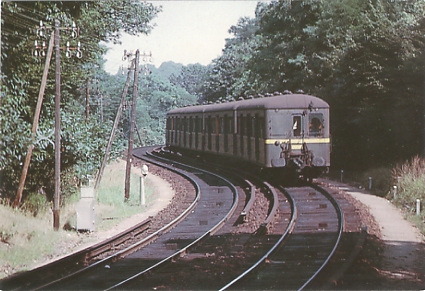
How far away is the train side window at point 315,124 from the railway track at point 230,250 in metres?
1.93

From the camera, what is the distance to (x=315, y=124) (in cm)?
1725

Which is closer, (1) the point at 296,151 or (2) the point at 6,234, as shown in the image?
(2) the point at 6,234

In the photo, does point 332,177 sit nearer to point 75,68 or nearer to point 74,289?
point 75,68

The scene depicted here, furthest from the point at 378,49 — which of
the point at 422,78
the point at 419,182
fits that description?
the point at 419,182

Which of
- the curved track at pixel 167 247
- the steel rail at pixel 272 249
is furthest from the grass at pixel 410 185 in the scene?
the curved track at pixel 167 247

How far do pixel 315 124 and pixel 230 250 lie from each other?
7.78 meters

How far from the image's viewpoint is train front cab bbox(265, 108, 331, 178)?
16969 millimetres

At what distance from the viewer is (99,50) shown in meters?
15.3

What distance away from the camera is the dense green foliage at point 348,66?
16391 mm

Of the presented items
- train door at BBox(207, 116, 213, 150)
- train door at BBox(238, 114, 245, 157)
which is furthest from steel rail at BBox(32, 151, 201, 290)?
train door at BBox(207, 116, 213, 150)

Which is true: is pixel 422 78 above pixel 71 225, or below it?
above

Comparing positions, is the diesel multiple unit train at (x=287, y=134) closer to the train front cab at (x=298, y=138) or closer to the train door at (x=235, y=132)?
the train front cab at (x=298, y=138)

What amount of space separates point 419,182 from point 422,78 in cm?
280

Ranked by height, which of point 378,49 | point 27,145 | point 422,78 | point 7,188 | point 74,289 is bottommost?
point 74,289
